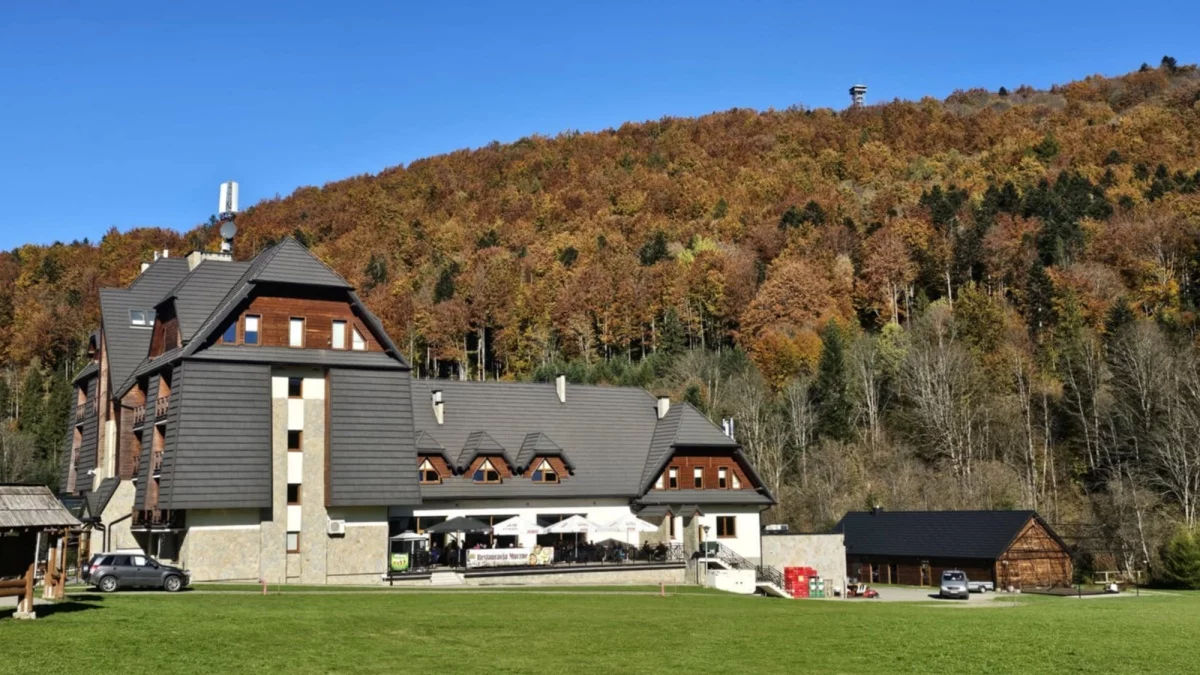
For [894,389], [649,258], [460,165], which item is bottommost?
[894,389]

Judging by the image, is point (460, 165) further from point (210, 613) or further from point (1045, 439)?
point (210, 613)

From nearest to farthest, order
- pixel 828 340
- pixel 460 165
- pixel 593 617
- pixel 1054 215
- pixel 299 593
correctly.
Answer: pixel 593 617
pixel 299 593
pixel 828 340
pixel 1054 215
pixel 460 165

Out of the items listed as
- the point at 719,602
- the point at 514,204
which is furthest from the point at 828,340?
the point at 514,204

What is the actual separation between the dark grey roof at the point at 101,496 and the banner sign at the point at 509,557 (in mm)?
16920

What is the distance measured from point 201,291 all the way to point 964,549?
44.2 metres

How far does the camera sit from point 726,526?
184 feet

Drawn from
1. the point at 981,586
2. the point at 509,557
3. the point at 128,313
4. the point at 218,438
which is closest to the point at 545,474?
the point at 509,557

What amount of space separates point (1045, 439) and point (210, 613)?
213ft

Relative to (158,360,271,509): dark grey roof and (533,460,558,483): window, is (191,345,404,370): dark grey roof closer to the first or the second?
(158,360,271,509): dark grey roof

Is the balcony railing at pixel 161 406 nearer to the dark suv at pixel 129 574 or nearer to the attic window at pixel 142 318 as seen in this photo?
the attic window at pixel 142 318

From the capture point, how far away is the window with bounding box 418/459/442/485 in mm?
50656

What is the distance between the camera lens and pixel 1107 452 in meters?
68.8

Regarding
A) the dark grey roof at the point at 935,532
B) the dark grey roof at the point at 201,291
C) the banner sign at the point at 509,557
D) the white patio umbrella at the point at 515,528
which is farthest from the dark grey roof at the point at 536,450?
the dark grey roof at the point at 935,532

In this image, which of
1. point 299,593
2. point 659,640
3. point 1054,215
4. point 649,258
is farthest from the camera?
point 649,258
